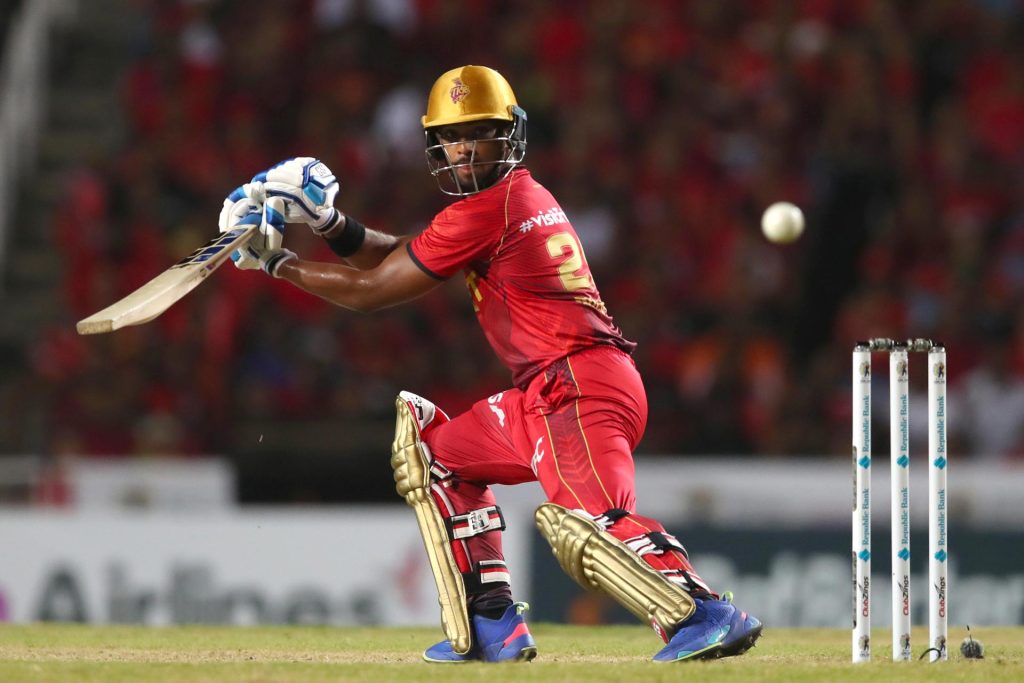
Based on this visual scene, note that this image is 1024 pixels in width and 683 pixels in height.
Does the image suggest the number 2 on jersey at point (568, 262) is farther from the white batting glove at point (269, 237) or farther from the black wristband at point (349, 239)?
the white batting glove at point (269, 237)

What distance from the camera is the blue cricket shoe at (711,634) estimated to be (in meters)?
5.30

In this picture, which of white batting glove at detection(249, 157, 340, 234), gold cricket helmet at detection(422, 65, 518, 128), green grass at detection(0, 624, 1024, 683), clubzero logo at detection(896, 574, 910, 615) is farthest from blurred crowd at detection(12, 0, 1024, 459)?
clubzero logo at detection(896, 574, 910, 615)

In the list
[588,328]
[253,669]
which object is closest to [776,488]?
[588,328]

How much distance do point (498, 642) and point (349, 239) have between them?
5.33ft

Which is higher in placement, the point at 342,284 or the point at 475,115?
the point at 475,115

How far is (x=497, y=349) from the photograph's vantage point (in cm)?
602

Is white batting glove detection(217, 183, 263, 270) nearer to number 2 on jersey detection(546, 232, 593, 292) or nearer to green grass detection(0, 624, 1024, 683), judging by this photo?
number 2 on jersey detection(546, 232, 593, 292)

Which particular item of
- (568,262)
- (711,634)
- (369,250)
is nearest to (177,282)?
(369,250)

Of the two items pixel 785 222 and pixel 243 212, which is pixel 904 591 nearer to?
pixel 243 212

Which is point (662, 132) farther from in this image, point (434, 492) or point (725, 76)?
point (434, 492)

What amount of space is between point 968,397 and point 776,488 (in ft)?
5.85

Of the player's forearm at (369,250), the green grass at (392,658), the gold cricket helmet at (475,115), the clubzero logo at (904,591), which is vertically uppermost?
the gold cricket helmet at (475,115)

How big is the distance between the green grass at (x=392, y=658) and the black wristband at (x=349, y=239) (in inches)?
61.1

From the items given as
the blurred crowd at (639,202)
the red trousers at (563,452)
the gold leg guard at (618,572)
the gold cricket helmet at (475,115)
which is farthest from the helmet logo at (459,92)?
the blurred crowd at (639,202)
